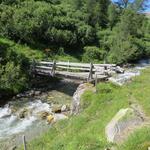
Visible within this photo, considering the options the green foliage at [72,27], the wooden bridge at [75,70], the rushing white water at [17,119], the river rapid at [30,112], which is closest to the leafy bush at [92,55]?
the green foliage at [72,27]

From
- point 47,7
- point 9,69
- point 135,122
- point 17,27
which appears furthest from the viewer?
point 47,7

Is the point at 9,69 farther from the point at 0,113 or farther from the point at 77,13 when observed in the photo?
the point at 77,13

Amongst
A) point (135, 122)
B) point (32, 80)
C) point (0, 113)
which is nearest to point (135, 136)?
point (135, 122)

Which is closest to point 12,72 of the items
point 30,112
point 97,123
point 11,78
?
point 11,78

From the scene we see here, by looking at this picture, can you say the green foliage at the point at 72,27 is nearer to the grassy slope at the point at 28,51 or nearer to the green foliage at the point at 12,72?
the grassy slope at the point at 28,51

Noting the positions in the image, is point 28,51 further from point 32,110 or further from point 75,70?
point 32,110

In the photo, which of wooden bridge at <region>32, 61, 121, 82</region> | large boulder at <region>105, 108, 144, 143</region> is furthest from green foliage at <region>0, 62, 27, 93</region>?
large boulder at <region>105, 108, 144, 143</region>

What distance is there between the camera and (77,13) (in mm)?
74062

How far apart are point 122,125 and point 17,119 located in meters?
15.1

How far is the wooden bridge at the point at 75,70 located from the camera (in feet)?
111

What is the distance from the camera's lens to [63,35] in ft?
190

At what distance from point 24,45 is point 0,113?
22.5m

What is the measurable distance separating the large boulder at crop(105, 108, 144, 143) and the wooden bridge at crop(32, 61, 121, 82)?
14086 millimetres

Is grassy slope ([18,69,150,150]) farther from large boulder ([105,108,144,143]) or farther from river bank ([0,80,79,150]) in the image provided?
river bank ([0,80,79,150])
